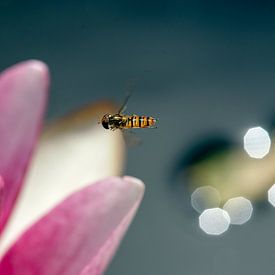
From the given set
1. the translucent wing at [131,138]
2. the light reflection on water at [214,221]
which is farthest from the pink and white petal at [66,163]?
the light reflection on water at [214,221]

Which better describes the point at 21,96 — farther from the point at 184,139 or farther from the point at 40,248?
the point at 184,139

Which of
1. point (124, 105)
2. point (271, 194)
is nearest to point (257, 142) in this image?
point (271, 194)

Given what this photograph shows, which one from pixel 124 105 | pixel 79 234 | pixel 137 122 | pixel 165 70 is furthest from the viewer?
pixel 165 70

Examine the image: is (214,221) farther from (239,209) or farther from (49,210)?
(49,210)

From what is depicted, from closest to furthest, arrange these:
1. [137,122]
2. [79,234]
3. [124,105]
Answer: [79,234]
[137,122]
[124,105]

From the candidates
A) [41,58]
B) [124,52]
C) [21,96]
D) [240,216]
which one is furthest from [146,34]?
[21,96]

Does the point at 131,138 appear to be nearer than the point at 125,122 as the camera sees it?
No

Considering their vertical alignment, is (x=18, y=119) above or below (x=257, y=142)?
below
